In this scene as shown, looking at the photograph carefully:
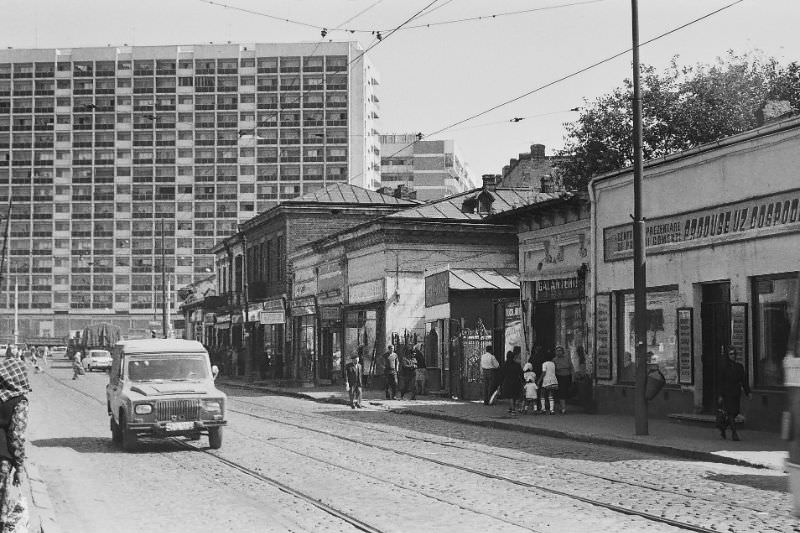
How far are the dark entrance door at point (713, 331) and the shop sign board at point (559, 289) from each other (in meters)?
5.55

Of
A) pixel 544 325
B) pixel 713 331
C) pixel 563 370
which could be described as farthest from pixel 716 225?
pixel 544 325

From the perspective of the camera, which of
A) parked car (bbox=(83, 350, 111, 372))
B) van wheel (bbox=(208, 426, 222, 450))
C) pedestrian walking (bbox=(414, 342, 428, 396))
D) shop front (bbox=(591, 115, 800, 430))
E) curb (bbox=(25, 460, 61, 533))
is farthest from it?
parked car (bbox=(83, 350, 111, 372))

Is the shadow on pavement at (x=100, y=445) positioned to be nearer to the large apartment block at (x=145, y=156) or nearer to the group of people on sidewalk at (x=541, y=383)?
the group of people on sidewalk at (x=541, y=383)

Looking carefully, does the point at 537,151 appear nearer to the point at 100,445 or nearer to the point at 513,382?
the point at 513,382

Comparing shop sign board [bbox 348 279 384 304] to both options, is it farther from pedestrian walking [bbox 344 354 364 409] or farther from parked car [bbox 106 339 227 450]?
parked car [bbox 106 339 227 450]

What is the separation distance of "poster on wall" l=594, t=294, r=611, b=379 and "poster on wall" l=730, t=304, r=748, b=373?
17.6ft

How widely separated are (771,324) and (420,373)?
16.6 m

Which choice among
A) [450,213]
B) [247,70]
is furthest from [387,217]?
[247,70]

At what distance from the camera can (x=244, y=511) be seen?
37.6 ft

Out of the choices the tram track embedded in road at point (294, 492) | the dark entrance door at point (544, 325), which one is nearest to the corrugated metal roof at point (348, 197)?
the dark entrance door at point (544, 325)

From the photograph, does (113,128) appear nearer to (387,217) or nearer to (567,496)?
(387,217)

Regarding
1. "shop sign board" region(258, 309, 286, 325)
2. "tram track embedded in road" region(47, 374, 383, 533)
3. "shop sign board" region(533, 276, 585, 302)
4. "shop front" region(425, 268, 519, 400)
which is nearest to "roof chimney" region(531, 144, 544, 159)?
"shop sign board" region(258, 309, 286, 325)

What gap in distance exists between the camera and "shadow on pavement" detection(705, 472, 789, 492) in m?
13.4

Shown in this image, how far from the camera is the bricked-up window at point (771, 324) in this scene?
19.8 m
